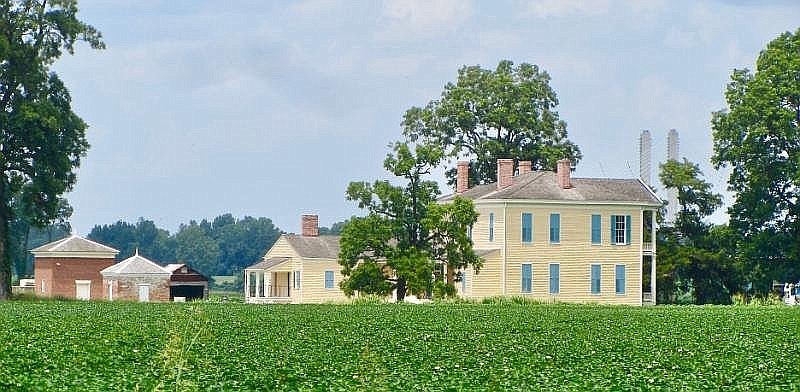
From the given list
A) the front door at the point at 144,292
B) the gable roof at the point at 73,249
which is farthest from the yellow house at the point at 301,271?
the gable roof at the point at 73,249

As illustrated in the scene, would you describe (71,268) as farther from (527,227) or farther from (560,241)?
(560,241)

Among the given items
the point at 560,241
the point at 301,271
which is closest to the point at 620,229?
the point at 560,241

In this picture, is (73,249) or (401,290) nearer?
(401,290)

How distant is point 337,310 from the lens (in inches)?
1885

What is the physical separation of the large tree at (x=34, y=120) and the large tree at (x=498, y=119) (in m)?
20.8

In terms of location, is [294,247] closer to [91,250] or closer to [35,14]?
[91,250]

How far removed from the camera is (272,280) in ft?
253

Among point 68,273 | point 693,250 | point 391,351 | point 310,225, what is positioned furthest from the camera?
point 68,273

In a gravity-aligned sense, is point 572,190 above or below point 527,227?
above

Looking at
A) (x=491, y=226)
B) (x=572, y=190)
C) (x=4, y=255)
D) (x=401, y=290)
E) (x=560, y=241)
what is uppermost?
(x=572, y=190)

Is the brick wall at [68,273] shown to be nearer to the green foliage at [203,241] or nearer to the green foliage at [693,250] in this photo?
the green foliage at [693,250]

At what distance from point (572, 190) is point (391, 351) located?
3816 centimetres

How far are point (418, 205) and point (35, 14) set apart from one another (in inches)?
688

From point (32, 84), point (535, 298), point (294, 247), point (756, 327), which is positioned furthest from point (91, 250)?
point (756, 327)
